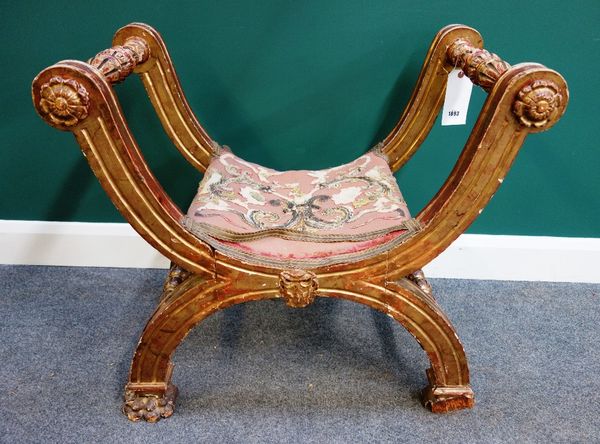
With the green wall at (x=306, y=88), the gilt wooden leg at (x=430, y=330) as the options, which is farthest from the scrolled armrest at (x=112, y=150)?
the green wall at (x=306, y=88)

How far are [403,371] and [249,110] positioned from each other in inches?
27.5

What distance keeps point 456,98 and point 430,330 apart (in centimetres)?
45

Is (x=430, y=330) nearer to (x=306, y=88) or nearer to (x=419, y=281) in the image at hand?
(x=419, y=281)

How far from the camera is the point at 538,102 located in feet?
2.82

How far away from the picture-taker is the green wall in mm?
1381

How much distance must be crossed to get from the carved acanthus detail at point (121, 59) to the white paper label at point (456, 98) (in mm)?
599

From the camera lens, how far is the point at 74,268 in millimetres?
1627

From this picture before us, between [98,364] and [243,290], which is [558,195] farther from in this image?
[98,364]

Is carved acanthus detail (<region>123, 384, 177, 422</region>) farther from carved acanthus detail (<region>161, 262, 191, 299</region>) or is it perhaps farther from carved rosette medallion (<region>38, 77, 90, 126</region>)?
carved rosette medallion (<region>38, 77, 90, 126</region>)

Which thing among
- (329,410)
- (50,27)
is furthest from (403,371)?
(50,27)

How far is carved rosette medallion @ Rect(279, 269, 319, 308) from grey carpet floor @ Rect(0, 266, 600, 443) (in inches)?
10.0

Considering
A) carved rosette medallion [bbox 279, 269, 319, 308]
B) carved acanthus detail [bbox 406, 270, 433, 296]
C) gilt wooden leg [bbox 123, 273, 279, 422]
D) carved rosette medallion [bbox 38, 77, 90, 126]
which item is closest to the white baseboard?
carved acanthus detail [bbox 406, 270, 433, 296]

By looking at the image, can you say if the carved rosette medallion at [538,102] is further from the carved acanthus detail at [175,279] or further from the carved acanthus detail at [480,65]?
the carved acanthus detail at [175,279]

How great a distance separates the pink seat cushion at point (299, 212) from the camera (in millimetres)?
1047
